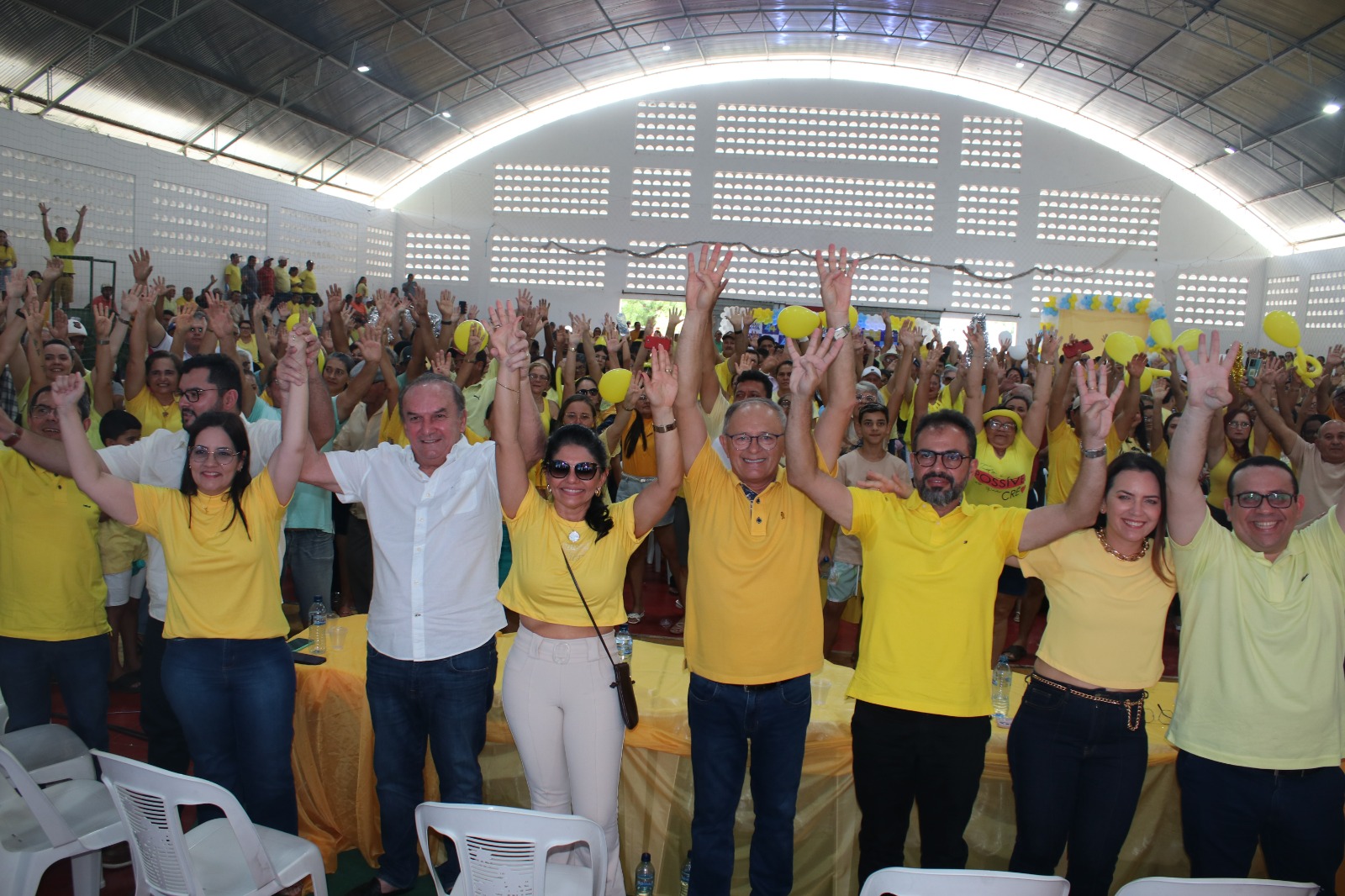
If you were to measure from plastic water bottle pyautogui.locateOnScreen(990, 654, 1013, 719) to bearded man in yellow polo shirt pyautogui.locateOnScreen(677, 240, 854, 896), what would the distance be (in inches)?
36.4

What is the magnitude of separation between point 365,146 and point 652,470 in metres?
16.2

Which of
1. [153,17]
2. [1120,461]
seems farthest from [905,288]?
[1120,461]

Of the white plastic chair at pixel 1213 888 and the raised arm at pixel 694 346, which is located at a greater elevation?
the raised arm at pixel 694 346

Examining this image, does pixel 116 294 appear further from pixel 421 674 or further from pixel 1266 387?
pixel 1266 387

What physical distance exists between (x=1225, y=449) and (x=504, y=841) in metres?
4.99

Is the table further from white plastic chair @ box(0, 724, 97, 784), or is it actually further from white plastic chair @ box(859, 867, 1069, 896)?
white plastic chair @ box(859, 867, 1069, 896)

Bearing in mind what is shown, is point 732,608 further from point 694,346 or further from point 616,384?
point 616,384

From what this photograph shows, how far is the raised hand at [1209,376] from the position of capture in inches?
93.0

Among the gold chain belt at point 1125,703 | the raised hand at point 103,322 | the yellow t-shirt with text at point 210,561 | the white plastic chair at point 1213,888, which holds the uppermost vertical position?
the raised hand at point 103,322

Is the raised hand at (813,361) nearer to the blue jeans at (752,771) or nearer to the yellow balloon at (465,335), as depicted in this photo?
the blue jeans at (752,771)

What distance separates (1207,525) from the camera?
2.43 meters

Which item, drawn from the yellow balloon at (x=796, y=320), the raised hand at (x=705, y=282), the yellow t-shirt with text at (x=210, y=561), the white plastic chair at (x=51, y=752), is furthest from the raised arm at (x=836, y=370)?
the yellow balloon at (x=796, y=320)

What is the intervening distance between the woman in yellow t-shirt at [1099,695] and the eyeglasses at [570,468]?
54.2 inches

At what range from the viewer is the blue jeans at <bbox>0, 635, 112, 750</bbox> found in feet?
9.84
